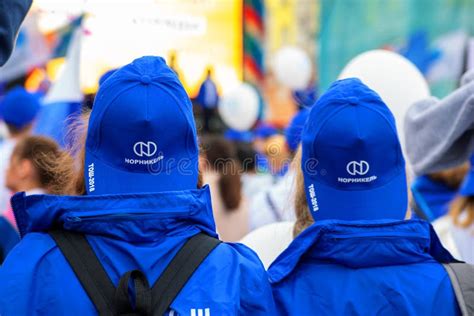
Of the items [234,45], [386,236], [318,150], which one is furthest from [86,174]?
[234,45]

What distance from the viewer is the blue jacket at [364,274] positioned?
6.14ft

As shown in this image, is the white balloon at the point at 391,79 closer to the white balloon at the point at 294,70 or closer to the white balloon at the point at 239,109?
the white balloon at the point at 239,109

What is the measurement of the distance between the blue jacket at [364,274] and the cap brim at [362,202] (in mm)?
97

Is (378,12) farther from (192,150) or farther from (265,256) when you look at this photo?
(192,150)

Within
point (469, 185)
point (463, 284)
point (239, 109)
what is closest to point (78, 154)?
point (463, 284)

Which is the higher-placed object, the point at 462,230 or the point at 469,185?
the point at 469,185

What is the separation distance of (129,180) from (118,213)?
0.14 meters

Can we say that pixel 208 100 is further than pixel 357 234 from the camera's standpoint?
Yes

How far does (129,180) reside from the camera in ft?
6.07

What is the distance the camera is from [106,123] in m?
1.86

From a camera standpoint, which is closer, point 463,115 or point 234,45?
point 463,115

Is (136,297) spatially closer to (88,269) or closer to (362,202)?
(88,269)

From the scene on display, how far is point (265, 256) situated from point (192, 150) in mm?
824

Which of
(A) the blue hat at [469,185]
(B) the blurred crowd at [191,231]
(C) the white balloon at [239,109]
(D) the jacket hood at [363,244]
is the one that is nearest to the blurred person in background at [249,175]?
(C) the white balloon at [239,109]
